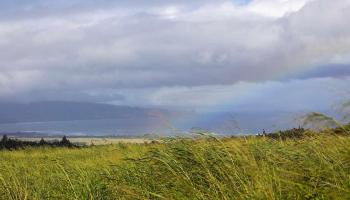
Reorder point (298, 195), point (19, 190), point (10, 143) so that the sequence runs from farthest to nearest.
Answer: point (10, 143)
point (19, 190)
point (298, 195)

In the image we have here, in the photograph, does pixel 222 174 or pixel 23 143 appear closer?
pixel 222 174

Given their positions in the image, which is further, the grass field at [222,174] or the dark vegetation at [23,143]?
the dark vegetation at [23,143]

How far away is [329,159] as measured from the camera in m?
8.40

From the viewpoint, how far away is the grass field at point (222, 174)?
7734 millimetres

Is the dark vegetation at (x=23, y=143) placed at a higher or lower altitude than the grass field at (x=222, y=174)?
higher

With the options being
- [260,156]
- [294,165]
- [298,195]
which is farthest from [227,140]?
[298,195]

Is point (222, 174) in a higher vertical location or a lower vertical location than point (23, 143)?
lower

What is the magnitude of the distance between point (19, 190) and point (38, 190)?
39 centimetres

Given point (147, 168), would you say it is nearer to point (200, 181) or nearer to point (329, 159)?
point (200, 181)

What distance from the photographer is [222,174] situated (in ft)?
30.0

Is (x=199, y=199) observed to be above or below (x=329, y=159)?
below

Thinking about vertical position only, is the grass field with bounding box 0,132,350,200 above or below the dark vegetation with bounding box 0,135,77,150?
below

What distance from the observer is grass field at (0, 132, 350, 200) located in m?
7.73

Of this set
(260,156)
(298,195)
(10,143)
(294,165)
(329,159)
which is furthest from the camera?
(10,143)
